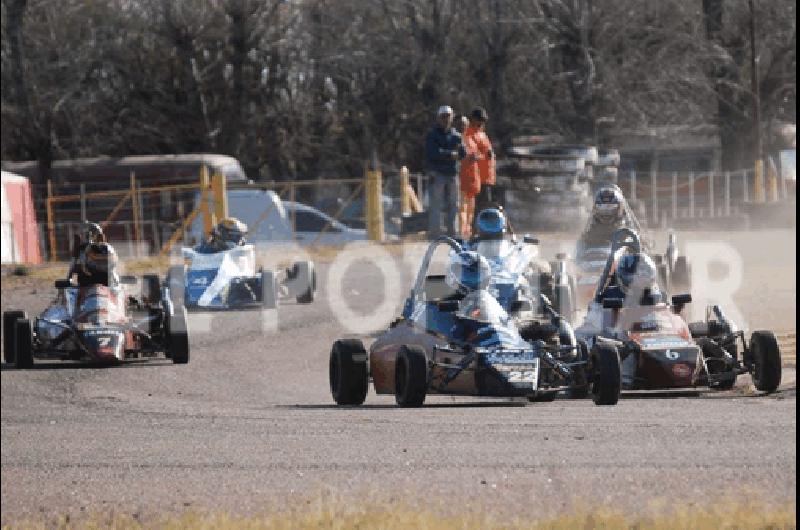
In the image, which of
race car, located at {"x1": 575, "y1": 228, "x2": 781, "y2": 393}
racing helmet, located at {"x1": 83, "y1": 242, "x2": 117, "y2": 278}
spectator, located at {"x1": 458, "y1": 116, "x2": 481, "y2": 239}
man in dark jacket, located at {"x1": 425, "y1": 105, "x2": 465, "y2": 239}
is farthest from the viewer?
spectator, located at {"x1": 458, "y1": 116, "x2": 481, "y2": 239}

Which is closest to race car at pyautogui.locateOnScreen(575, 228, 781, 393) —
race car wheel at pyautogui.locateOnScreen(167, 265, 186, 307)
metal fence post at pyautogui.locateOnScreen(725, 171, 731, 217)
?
race car wheel at pyautogui.locateOnScreen(167, 265, 186, 307)

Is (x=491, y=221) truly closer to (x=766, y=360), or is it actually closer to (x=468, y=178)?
(x=766, y=360)

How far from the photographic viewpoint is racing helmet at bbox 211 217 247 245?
2384 cm

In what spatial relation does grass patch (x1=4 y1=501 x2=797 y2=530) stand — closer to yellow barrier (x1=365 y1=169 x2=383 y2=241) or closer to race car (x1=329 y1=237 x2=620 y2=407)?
race car (x1=329 y1=237 x2=620 y2=407)

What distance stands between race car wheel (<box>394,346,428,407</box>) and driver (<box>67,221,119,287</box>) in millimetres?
5153

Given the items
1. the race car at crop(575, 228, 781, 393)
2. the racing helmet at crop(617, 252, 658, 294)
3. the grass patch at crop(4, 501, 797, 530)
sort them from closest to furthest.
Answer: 1. the grass patch at crop(4, 501, 797, 530)
2. the race car at crop(575, 228, 781, 393)
3. the racing helmet at crop(617, 252, 658, 294)

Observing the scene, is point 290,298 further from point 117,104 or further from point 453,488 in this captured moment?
point 117,104

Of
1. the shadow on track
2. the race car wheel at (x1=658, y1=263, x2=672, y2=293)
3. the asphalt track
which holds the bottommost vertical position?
the asphalt track

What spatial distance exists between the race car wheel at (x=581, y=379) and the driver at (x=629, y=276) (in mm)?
963

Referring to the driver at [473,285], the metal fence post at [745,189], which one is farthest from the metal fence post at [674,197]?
the driver at [473,285]

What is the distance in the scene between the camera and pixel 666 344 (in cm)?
1480

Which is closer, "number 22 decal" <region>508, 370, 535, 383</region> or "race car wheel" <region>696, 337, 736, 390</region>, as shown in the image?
"number 22 decal" <region>508, 370, 535, 383</region>

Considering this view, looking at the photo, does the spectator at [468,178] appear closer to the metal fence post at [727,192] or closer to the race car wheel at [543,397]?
the race car wheel at [543,397]

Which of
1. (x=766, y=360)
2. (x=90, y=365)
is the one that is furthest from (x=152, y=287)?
(x=766, y=360)
